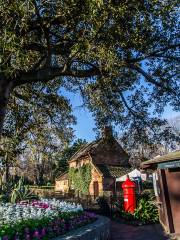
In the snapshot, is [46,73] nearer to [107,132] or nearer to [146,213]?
[107,132]

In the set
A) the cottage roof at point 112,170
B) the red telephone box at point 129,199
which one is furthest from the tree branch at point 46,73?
the cottage roof at point 112,170

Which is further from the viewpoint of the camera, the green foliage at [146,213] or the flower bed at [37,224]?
the green foliage at [146,213]

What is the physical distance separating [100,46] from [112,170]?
104ft

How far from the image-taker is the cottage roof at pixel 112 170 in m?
37.8

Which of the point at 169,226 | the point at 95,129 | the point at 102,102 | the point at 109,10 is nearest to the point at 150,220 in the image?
the point at 169,226

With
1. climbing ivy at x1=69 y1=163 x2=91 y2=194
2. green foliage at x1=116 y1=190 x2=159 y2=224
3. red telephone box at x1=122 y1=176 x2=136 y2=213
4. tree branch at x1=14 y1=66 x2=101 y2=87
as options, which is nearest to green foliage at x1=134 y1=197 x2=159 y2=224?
green foliage at x1=116 y1=190 x2=159 y2=224

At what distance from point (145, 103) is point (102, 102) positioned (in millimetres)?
1878

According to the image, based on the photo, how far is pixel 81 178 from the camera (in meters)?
41.6

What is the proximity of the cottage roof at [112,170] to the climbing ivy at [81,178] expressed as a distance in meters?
1.93

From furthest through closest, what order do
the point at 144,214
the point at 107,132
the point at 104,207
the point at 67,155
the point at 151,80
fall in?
the point at 67,155 < the point at 104,207 < the point at 144,214 < the point at 107,132 < the point at 151,80

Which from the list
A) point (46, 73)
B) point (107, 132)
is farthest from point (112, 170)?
point (46, 73)

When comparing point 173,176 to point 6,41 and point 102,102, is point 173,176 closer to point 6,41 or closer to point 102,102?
point 102,102

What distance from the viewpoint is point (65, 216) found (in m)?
8.38

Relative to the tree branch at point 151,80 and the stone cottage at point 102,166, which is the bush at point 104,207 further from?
the stone cottage at point 102,166
